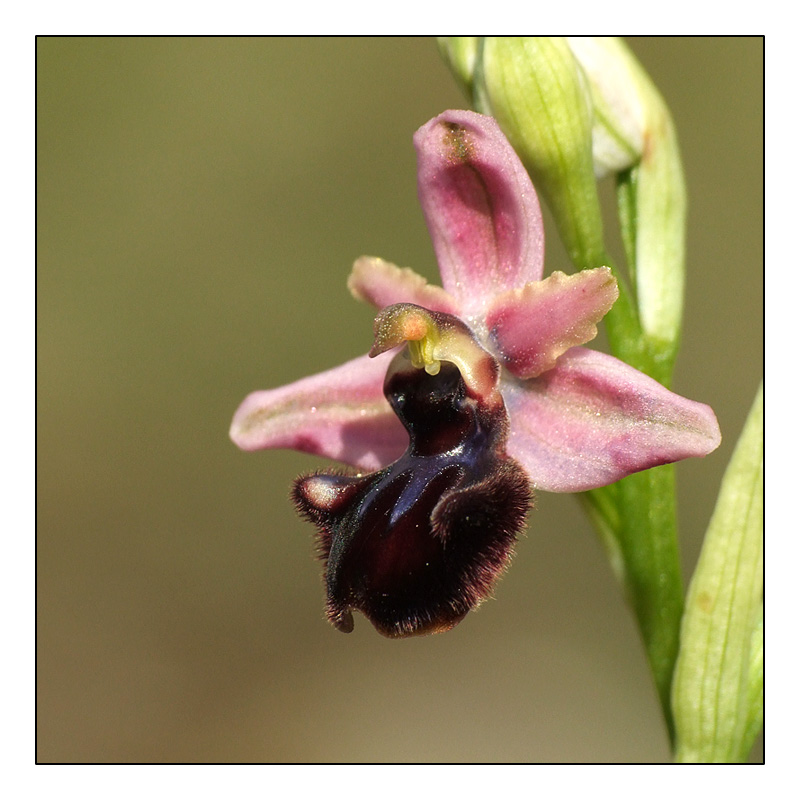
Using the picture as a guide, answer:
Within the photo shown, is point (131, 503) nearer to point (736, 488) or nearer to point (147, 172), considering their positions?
point (147, 172)

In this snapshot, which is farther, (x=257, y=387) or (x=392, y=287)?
(x=257, y=387)

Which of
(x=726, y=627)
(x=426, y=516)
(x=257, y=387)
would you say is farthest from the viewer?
(x=257, y=387)

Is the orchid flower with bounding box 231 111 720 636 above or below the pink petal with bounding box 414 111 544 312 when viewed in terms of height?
below

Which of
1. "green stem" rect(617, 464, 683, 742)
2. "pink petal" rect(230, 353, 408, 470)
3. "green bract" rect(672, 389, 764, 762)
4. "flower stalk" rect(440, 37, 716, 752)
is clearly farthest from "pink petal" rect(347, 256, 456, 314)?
"green bract" rect(672, 389, 764, 762)

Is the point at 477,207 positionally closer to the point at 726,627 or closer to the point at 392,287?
the point at 392,287

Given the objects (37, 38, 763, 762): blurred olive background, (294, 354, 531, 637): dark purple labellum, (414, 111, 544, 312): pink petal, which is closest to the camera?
(294, 354, 531, 637): dark purple labellum

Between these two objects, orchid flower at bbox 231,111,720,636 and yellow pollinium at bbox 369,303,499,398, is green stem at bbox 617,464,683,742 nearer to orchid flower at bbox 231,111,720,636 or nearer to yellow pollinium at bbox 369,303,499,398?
orchid flower at bbox 231,111,720,636

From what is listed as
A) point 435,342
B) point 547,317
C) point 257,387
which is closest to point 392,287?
point 435,342
